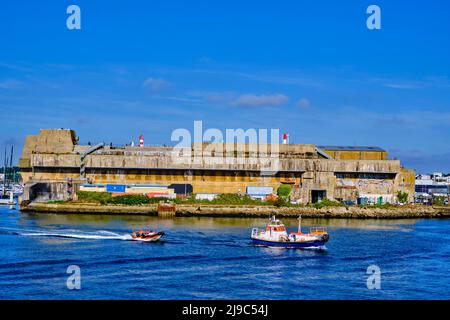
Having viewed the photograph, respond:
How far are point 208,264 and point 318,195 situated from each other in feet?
156

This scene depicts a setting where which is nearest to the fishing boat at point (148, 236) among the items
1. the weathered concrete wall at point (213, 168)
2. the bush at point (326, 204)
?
the bush at point (326, 204)

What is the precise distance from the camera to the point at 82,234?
48.1 meters

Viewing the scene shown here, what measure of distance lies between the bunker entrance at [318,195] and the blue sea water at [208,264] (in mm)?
23365

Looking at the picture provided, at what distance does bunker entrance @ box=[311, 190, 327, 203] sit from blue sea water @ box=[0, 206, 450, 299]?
76.7 feet

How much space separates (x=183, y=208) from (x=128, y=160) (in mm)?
12002

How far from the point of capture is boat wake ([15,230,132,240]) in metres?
46.4

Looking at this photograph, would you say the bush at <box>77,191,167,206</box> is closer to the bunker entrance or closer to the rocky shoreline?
the rocky shoreline

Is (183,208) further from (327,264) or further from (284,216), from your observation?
(327,264)

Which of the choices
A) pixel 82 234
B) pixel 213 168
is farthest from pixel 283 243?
pixel 213 168

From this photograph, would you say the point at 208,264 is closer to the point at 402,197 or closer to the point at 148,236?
the point at 148,236

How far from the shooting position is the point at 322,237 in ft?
145

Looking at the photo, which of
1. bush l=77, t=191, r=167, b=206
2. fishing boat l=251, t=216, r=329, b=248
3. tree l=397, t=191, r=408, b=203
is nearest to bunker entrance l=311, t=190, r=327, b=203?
tree l=397, t=191, r=408, b=203
